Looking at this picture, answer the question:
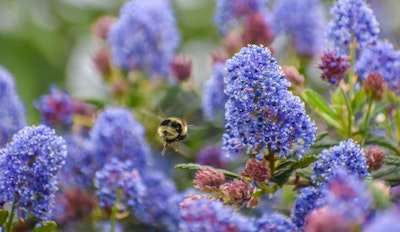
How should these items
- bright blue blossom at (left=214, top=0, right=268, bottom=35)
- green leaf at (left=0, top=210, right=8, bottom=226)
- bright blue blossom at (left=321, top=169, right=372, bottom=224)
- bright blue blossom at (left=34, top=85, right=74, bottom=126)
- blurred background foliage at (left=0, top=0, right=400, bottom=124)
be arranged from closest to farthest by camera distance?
bright blue blossom at (left=321, top=169, right=372, bottom=224)
green leaf at (left=0, top=210, right=8, bottom=226)
bright blue blossom at (left=34, top=85, right=74, bottom=126)
bright blue blossom at (left=214, top=0, right=268, bottom=35)
blurred background foliage at (left=0, top=0, right=400, bottom=124)

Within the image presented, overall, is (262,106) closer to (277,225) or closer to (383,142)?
(277,225)

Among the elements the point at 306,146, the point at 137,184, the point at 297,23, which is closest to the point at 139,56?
the point at 297,23

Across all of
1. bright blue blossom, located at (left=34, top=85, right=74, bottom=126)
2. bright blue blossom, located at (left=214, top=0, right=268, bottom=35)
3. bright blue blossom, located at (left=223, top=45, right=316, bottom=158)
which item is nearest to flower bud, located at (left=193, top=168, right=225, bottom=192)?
bright blue blossom, located at (left=223, top=45, right=316, bottom=158)

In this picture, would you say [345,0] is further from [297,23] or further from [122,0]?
[122,0]

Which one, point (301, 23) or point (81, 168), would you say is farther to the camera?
point (301, 23)

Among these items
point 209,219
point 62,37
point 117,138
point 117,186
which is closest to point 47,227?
point 117,186

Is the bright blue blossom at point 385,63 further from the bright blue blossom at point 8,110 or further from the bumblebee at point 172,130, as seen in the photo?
the bright blue blossom at point 8,110

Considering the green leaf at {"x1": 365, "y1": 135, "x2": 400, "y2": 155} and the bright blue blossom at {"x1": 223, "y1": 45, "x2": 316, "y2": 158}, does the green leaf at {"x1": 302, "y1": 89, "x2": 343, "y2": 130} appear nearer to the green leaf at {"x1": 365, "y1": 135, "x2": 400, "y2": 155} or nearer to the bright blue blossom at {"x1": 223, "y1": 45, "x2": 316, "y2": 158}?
the green leaf at {"x1": 365, "y1": 135, "x2": 400, "y2": 155}
